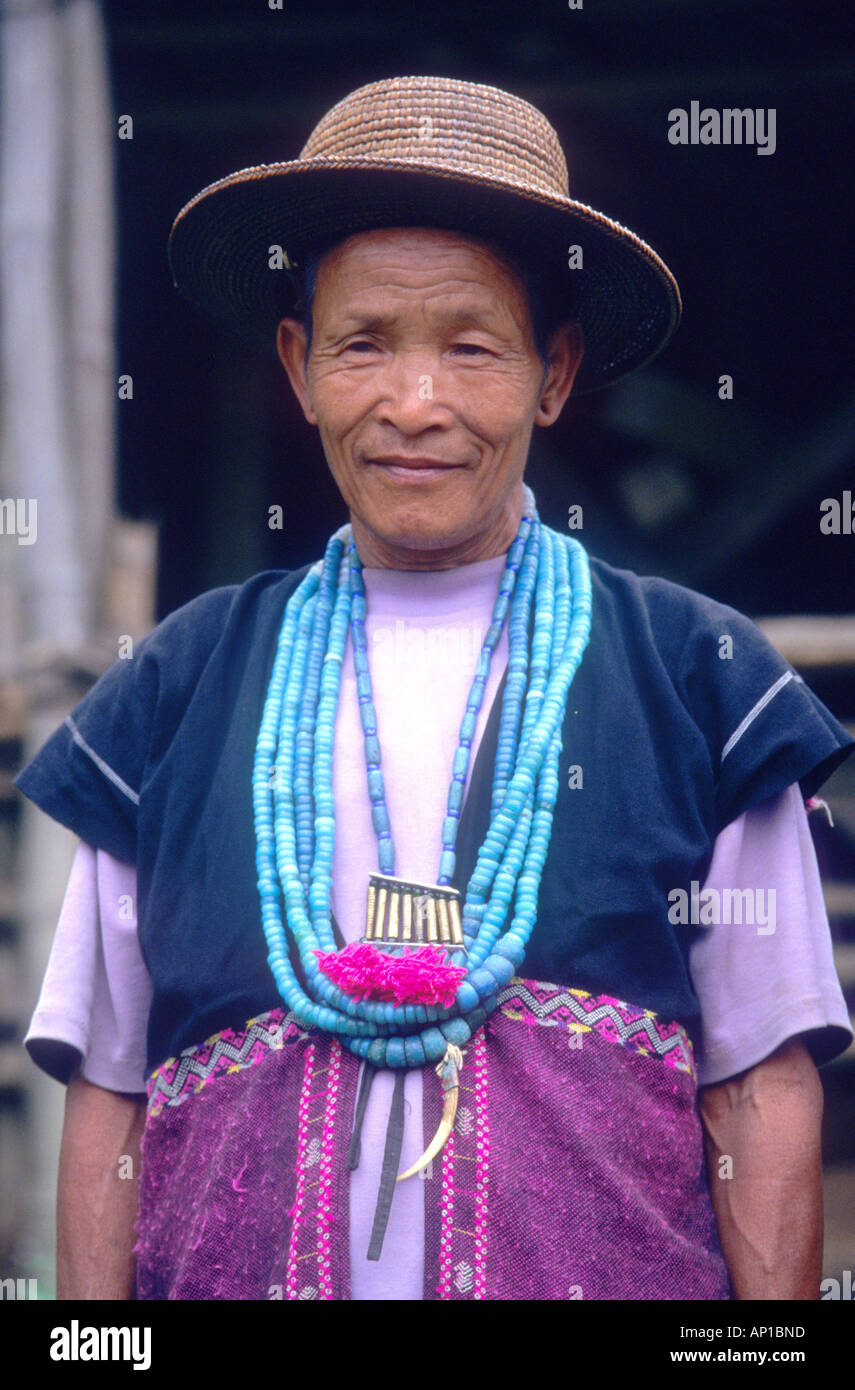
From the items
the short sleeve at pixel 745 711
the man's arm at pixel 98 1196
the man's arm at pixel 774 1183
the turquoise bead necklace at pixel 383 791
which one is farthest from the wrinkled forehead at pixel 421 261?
the man's arm at pixel 98 1196

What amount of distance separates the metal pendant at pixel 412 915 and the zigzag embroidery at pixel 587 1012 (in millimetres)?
102

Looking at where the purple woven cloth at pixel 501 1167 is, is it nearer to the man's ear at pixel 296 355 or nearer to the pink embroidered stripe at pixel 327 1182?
the pink embroidered stripe at pixel 327 1182

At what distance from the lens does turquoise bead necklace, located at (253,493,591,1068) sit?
1850mm

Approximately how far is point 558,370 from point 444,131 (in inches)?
15.3

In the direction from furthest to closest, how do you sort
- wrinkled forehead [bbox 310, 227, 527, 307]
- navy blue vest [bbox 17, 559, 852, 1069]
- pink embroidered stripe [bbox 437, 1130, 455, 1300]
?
wrinkled forehead [bbox 310, 227, 527, 307] → navy blue vest [bbox 17, 559, 852, 1069] → pink embroidered stripe [bbox 437, 1130, 455, 1300]

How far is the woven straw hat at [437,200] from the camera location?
2010 mm

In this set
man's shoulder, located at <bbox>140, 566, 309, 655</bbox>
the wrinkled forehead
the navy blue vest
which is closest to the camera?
the navy blue vest

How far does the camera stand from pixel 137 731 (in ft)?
6.95

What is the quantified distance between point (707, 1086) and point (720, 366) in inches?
181

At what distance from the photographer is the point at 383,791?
1989mm

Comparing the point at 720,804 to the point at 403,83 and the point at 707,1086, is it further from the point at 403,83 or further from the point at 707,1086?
the point at 403,83

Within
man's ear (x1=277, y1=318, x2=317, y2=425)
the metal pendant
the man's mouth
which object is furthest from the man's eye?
the metal pendant

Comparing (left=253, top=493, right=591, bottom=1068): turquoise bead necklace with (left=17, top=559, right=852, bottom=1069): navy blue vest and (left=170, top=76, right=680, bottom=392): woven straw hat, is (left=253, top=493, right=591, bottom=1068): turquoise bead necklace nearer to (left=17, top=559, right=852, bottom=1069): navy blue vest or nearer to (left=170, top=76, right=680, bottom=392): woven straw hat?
(left=17, top=559, right=852, bottom=1069): navy blue vest

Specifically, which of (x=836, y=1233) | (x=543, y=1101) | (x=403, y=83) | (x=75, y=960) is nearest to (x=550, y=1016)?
(x=543, y=1101)
